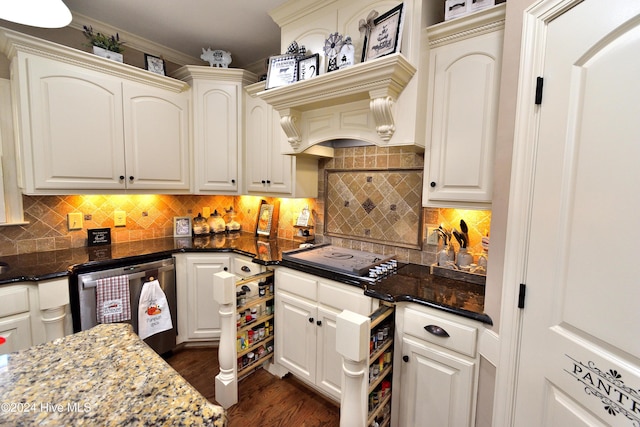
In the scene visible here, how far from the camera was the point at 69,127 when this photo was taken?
201 cm

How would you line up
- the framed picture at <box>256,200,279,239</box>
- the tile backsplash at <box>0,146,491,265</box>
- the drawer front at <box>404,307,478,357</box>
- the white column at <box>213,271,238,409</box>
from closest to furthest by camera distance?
the drawer front at <box>404,307,478,357</box> → the white column at <box>213,271,238,409</box> → the tile backsplash at <box>0,146,491,265</box> → the framed picture at <box>256,200,279,239</box>

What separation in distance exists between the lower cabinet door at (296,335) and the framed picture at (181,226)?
53.9 inches

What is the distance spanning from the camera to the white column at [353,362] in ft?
3.64

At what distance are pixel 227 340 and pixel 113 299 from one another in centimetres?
89

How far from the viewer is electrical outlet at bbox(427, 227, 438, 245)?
74.4 inches

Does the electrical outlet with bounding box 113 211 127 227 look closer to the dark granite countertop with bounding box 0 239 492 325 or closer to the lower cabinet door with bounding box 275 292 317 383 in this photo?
the dark granite countertop with bounding box 0 239 492 325

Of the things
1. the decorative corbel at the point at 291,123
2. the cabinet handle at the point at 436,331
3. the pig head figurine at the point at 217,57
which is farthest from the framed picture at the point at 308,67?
the cabinet handle at the point at 436,331

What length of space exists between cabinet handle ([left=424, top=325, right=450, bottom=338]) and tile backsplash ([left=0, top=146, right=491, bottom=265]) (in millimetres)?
617

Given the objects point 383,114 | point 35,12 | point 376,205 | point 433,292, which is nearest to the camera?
point 35,12

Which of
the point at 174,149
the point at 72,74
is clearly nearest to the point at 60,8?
the point at 72,74

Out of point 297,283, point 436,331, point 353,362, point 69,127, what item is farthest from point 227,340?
point 69,127

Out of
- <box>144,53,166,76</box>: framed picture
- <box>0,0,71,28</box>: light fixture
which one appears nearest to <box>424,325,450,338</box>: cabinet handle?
<box>0,0,71,28</box>: light fixture

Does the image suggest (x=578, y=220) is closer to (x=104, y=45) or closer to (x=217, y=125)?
(x=217, y=125)

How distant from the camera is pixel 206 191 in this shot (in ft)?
8.89
